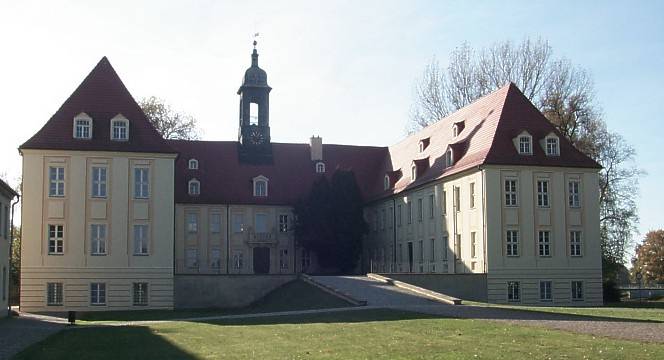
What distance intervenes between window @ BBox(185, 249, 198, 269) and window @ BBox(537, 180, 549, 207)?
24689 millimetres

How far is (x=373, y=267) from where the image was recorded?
6309cm

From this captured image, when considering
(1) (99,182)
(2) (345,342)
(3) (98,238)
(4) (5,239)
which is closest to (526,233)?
(3) (98,238)

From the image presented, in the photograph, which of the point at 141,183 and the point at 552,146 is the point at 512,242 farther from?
the point at 141,183

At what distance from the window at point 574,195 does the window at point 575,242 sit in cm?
147

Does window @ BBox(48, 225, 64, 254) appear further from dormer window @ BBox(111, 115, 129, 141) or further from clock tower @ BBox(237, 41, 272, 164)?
clock tower @ BBox(237, 41, 272, 164)

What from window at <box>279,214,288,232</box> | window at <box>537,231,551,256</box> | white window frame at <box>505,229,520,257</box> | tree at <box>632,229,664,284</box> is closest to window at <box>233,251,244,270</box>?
window at <box>279,214,288,232</box>

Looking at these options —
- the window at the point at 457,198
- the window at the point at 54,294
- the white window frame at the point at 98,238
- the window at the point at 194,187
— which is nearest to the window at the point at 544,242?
the window at the point at 457,198

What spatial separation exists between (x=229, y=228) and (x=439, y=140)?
16.2 metres

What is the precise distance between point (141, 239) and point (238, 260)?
601 inches

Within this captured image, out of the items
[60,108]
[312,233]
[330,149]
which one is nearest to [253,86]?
[330,149]

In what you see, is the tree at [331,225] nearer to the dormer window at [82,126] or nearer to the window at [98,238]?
the window at [98,238]

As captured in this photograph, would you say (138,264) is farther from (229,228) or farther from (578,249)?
(578,249)

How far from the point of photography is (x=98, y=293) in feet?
150

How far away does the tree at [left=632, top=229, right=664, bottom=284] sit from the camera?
98975 millimetres
